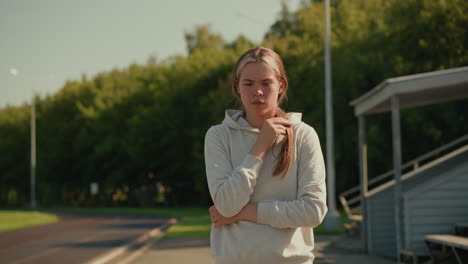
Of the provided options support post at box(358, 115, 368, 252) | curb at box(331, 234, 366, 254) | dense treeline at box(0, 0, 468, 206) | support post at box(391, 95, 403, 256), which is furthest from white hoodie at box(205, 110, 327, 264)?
dense treeline at box(0, 0, 468, 206)

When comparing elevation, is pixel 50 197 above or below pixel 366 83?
below

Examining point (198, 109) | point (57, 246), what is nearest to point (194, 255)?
point (57, 246)

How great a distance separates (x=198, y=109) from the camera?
56.6 meters

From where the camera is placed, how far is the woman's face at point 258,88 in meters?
2.68

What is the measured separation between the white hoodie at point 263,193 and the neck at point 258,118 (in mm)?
27

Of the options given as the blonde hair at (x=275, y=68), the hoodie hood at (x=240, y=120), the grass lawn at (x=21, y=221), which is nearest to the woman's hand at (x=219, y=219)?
the blonde hair at (x=275, y=68)

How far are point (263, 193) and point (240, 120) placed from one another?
32 centimetres

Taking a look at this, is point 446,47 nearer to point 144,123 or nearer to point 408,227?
point 408,227

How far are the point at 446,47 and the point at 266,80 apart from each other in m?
32.6

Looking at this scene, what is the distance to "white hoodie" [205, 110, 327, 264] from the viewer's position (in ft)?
8.80

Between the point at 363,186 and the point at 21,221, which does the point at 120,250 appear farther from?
the point at 21,221

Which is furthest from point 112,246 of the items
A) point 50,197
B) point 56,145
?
point 50,197

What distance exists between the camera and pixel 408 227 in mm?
11453

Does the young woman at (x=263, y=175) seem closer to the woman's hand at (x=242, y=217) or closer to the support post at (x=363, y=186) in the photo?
the woman's hand at (x=242, y=217)
